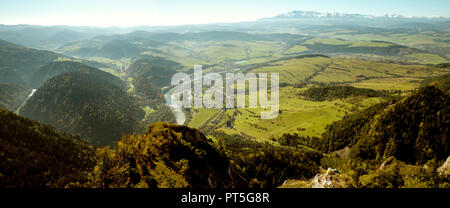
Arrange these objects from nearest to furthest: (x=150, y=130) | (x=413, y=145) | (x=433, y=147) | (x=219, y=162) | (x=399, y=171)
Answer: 1. (x=219, y=162)
2. (x=150, y=130)
3. (x=399, y=171)
4. (x=433, y=147)
5. (x=413, y=145)

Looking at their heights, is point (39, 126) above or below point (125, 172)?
below

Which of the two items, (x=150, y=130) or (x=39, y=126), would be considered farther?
(x=39, y=126)

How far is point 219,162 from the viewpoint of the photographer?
49.8 metres
